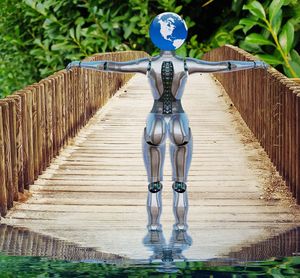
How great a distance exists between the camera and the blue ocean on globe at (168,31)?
570cm

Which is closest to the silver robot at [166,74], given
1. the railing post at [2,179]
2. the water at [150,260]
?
the water at [150,260]

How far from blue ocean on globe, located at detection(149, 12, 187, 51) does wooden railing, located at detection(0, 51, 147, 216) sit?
1.67m

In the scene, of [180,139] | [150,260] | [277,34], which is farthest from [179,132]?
[277,34]

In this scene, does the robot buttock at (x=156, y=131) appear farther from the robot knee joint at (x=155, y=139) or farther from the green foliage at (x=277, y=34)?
the green foliage at (x=277, y=34)

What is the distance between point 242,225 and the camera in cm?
648

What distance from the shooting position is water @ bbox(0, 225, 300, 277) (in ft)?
16.2

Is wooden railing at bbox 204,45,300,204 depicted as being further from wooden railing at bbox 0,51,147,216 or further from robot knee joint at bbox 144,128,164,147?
wooden railing at bbox 0,51,147,216

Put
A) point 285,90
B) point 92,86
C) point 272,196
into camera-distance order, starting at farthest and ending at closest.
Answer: point 92,86, point 285,90, point 272,196

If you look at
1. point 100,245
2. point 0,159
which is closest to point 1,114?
point 0,159

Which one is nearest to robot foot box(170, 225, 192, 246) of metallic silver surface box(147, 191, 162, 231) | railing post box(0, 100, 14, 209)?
metallic silver surface box(147, 191, 162, 231)

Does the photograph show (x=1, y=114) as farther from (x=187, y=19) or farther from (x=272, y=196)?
(x=187, y=19)

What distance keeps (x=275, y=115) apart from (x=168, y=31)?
3.56m

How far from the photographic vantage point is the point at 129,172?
8.65 metres

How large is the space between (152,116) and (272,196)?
82.0 inches
